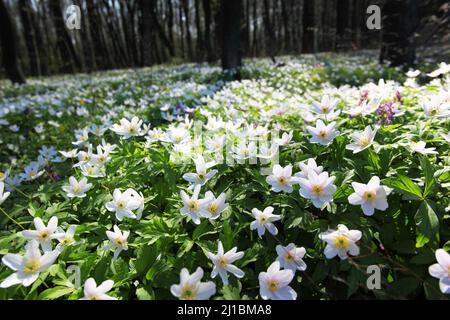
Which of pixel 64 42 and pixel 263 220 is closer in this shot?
pixel 263 220

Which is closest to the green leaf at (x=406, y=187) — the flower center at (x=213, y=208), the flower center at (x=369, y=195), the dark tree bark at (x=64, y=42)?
the flower center at (x=369, y=195)

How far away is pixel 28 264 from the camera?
1.47 meters

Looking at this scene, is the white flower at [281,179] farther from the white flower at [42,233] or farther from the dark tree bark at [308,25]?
the dark tree bark at [308,25]

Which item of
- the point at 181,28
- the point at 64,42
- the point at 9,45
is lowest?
the point at 9,45

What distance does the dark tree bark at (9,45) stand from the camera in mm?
14055

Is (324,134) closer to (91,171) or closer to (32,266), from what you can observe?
(91,171)

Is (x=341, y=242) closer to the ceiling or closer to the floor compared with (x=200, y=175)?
closer to the floor

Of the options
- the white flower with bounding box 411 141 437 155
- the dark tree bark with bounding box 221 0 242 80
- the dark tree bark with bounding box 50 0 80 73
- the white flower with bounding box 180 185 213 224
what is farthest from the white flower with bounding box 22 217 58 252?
the dark tree bark with bounding box 50 0 80 73

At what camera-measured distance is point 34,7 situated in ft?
90.8

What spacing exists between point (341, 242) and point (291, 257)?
0.22m

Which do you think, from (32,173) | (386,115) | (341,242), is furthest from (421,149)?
(32,173)

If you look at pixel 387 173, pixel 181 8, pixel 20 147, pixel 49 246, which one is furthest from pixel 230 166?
pixel 181 8

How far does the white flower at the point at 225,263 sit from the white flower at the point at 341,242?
1.21ft

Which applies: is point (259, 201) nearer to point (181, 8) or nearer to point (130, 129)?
point (130, 129)
